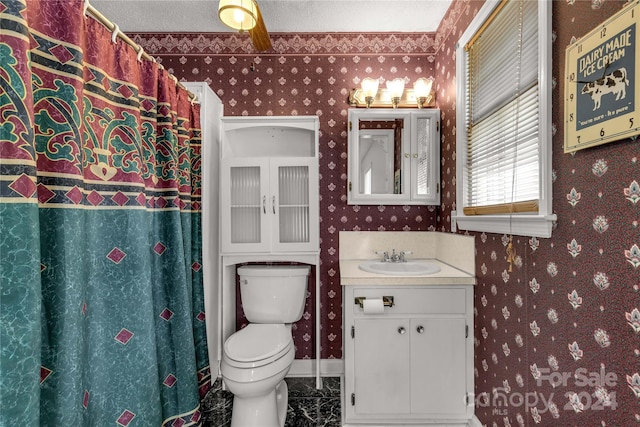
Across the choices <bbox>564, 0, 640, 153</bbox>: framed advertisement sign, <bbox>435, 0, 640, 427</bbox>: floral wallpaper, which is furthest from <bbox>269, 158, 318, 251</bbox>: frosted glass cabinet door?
<bbox>564, 0, 640, 153</bbox>: framed advertisement sign

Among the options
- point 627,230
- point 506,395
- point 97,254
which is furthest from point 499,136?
point 97,254

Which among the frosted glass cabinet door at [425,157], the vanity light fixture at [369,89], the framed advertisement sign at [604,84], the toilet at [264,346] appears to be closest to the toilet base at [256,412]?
the toilet at [264,346]

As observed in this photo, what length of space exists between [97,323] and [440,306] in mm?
1608

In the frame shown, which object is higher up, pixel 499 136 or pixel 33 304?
pixel 499 136

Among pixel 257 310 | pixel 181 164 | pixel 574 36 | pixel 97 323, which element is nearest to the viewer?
pixel 574 36

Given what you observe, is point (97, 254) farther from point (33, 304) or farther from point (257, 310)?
point (257, 310)

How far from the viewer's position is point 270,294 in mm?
2246

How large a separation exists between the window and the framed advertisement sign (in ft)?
0.39

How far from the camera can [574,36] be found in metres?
1.05

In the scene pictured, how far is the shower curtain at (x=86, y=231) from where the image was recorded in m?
0.83

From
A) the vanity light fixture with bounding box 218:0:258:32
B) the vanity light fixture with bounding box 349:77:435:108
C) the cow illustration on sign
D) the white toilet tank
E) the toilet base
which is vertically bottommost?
the toilet base

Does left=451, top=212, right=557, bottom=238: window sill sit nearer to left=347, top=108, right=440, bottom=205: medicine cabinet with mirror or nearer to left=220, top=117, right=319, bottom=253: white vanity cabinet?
left=347, top=108, right=440, bottom=205: medicine cabinet with mirror

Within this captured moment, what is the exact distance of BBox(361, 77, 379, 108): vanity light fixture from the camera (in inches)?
91.4

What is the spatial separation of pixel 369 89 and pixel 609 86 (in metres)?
1.61
